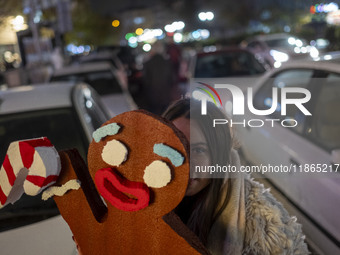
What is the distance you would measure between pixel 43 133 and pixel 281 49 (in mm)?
13110

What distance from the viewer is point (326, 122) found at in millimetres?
3244

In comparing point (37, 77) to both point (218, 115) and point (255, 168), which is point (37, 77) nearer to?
point (255, 168)

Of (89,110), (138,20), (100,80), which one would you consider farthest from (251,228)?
(138,20)

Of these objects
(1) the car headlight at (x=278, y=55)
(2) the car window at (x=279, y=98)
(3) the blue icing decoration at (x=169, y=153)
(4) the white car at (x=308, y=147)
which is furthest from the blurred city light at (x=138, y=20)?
(3) the blue icing decoration at (x=169, y=153)

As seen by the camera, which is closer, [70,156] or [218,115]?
[70,156]

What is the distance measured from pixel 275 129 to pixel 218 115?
7.06 feet

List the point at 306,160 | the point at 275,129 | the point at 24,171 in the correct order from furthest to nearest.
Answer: the point at 275,129, the point at 306,160, the point at 24,171

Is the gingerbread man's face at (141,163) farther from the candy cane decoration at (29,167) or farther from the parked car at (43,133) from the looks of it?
the parked car at (43,133)

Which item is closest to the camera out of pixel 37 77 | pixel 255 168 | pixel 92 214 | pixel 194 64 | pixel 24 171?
pixel 24 171

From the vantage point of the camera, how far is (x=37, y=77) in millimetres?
16438

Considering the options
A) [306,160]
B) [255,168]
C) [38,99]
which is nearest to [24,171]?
[38,99]

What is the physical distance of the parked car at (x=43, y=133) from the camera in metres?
1.92

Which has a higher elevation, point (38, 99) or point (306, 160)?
point (38, 99)

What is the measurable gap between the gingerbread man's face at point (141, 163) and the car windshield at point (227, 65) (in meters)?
6.05
